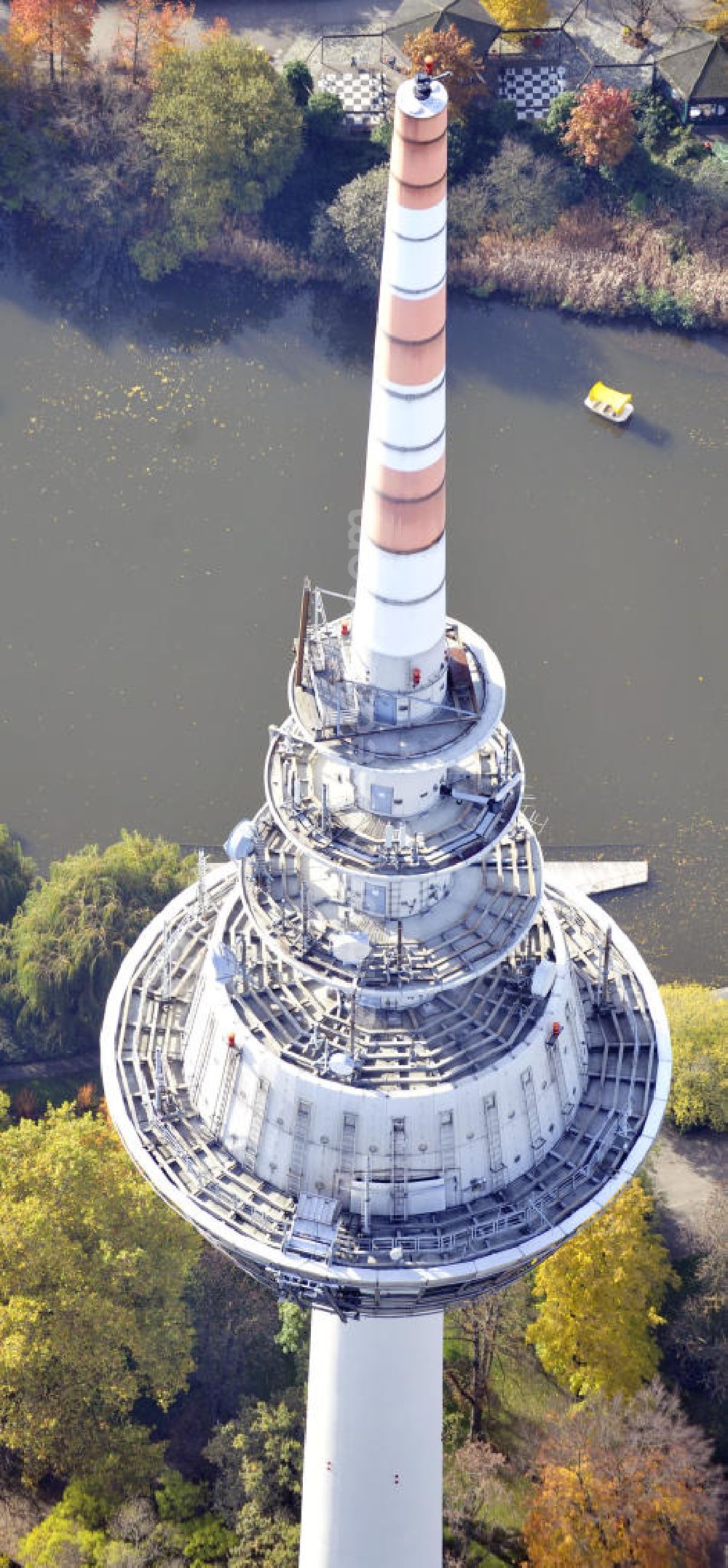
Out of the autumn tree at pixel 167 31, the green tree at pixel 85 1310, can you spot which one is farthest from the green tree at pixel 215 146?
the green tree at pixel 85 1310

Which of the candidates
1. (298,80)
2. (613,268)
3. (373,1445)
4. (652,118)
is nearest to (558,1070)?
(373,1445)

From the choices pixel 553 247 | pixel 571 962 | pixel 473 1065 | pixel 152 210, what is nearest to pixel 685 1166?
pixel 571 962

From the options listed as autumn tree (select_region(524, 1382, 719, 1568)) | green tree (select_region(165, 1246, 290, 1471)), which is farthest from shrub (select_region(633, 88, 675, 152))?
autumn tree (select_region(524, 1382, 719, 1568))

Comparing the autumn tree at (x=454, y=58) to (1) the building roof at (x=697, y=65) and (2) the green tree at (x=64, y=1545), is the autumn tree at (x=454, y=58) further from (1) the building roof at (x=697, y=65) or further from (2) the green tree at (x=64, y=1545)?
(2) the green tree at (x=64, y=1545)

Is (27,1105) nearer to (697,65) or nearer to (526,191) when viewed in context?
(526,191)

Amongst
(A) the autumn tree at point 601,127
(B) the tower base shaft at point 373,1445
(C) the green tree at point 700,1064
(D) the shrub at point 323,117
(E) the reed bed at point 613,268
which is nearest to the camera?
(B) the tower base shaft at point 373,1445

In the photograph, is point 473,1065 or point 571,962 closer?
point 473,1065

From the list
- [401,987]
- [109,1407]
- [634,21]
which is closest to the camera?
[401,987]

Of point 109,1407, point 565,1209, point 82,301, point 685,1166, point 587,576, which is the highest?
point 82,301

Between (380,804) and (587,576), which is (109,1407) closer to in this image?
(380,804)
